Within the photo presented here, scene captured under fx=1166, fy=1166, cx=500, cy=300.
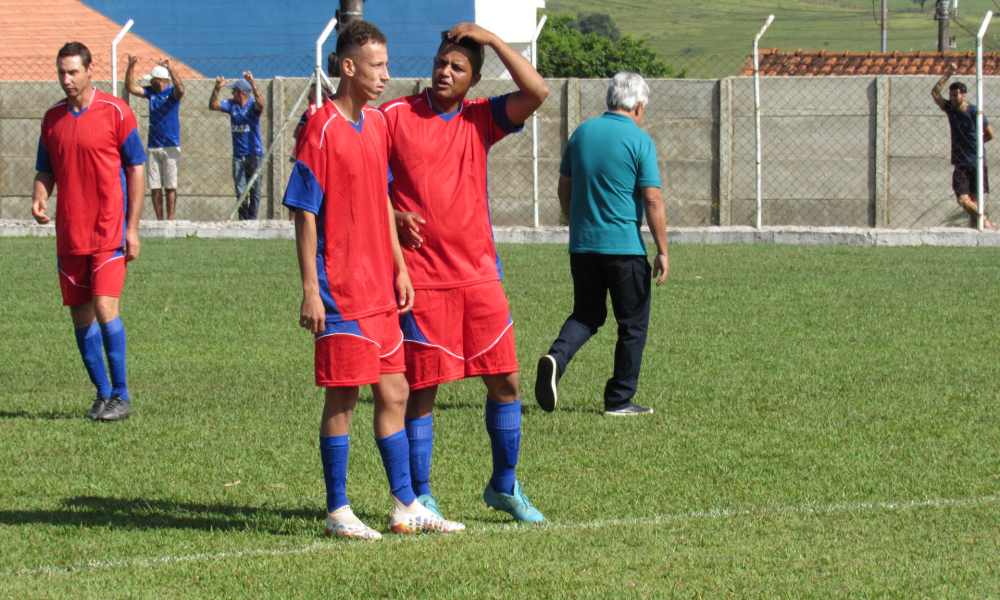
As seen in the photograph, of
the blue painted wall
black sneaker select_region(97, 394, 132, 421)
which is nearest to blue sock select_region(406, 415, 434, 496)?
black sneaker select_region(97, 394, 132, 421)

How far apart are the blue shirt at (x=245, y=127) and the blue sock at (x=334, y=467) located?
1277 centimetres

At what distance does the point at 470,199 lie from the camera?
448 cm

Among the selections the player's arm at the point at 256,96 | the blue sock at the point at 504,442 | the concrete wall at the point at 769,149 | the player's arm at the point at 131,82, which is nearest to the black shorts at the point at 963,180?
the concrete wall at the point at 769,149

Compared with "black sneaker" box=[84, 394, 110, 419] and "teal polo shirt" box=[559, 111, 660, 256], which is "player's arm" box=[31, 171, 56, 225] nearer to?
"black sneaker" box=[84, 394, 110, 419]

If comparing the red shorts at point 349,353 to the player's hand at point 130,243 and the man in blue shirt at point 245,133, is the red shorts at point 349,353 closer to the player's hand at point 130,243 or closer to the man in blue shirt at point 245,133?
the player's hand at point 130,243

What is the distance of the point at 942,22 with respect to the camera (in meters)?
37.4

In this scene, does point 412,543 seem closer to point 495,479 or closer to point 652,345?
point 495,479

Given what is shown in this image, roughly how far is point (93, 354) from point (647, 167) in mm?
3296

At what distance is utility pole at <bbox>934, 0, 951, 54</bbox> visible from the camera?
1433 inches

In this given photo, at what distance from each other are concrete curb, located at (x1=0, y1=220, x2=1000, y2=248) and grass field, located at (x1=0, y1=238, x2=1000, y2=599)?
4.41 meters

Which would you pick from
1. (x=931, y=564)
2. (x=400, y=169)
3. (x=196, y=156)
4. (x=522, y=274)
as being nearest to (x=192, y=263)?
(x=522, y=274)

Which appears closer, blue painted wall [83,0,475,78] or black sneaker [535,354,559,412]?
black sneaker [535,354,559,412]

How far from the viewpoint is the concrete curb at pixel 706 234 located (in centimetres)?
1449

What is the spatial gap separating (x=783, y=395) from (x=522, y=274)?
5.45m
